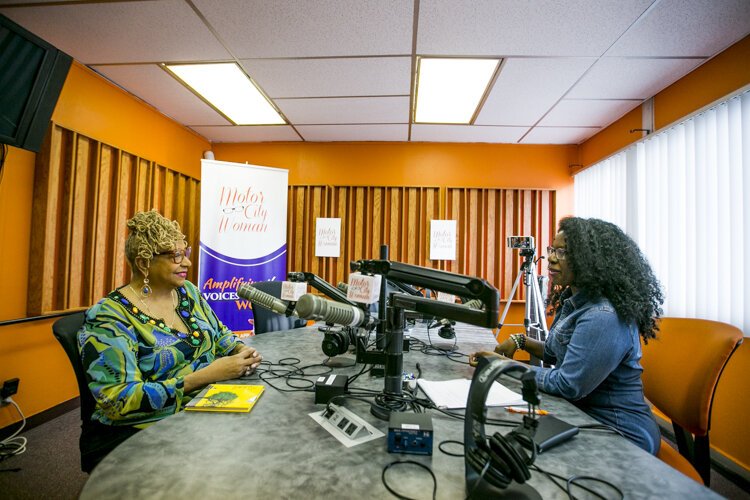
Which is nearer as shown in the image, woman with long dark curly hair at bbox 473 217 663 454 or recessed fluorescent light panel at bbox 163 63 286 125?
woman with long dark curly hair at bbox 473 217 663 454

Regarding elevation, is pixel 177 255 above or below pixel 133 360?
above

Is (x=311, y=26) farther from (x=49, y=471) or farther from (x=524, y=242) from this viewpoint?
(x=49, y=471)

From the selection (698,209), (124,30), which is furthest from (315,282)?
(698,209)

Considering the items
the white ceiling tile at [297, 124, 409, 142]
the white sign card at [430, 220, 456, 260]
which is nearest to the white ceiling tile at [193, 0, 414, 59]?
the white ceiling tile at [297, 124, 409, 142]

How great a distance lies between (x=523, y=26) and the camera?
199 centimetres

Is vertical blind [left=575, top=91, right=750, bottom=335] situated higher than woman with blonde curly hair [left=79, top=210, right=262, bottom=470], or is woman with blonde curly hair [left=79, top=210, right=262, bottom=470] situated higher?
vertical blind [left=575, top=91, right=750, bottom=335]

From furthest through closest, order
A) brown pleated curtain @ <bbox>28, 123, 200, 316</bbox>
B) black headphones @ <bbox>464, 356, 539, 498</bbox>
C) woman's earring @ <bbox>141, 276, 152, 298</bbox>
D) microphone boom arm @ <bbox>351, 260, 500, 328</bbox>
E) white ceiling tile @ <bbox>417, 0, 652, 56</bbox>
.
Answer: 1. brown pleated curtain @ <bbox>28, 123, 200, 316</bbox>
2. white ceiling tile @ <bbox>417, 0, 652, 56</bbox>
3. woman's earring @ <bbox>141, 276, 152, 298</bbox>
4. microphone boom arm @ <bbox>351, 260, 500, 328</bbox>
5. black headphones @ <bbox>464, 356, 539, 498</bbox>

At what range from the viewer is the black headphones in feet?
1.97

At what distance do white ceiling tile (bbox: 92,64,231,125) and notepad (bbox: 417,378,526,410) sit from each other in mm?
2946

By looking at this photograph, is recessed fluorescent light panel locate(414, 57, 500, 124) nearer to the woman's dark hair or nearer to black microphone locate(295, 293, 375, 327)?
the woman's dark hair

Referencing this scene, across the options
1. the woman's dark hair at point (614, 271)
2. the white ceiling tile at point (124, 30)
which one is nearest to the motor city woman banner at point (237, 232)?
the white ceiling tile at point (124, 30)

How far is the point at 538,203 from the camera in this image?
400cm

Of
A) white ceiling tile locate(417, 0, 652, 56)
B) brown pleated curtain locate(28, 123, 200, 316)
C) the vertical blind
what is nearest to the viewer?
white ceiling tile locate(417, 0, 652, 56)

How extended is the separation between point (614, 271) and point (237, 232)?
313 cm
